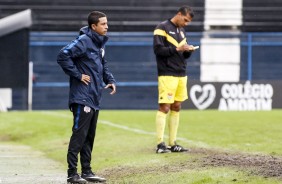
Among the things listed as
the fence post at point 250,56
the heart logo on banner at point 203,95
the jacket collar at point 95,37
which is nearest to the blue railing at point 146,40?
the fence post at point 250,56

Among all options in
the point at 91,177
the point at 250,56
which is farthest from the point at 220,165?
the point at 250,56

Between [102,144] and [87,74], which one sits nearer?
[87,74]

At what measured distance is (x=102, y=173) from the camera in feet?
32.3

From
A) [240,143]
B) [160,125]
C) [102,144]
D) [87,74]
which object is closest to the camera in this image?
[87,74]

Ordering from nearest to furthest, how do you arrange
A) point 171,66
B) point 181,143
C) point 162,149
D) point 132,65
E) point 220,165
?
point 220,165 → point 162,149 → point 171,66 → point 181,143 → point 132,65

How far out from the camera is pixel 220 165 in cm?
930

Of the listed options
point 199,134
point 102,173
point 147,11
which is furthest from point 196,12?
point 102,173

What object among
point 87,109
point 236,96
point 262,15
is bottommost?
point 236,96

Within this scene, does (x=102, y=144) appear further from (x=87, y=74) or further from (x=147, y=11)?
(x=147, y=11)

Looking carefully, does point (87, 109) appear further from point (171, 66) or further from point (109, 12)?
point (109, 12)

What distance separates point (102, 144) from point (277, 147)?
3438 mm

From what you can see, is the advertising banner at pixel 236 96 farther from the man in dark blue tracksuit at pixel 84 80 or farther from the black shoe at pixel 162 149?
the man in dark blue tracksuit at pixel 84 80

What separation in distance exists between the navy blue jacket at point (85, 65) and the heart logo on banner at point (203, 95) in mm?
20039

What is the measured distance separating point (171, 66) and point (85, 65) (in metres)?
3.09
